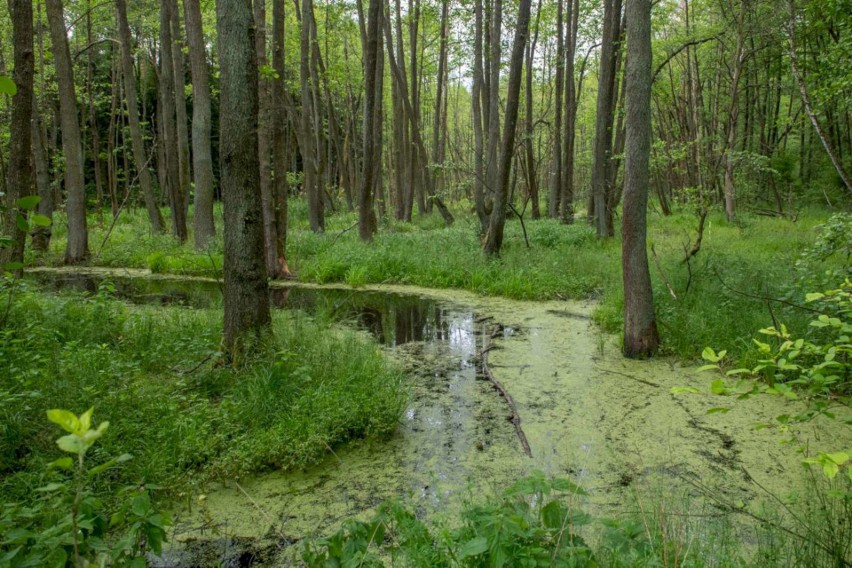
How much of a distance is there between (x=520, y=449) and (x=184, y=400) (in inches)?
93.5

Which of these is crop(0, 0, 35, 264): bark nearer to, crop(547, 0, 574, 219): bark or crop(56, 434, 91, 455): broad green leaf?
crop(56, 434, 91, 455): broad green leaf

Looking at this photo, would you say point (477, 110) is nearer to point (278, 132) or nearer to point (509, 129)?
point (509, 129)

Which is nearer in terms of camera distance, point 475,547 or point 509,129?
point 475,547

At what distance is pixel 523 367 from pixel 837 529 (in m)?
3.05

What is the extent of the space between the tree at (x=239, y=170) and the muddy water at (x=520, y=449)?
156 cm

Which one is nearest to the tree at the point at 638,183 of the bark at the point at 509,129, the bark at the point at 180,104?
the bark at the point at 509,129

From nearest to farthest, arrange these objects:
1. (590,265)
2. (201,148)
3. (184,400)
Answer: (184,400) < (590,265) < (201,148)

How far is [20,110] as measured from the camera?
5527 millimetres

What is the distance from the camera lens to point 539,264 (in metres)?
9.35

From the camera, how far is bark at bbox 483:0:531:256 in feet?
30.5

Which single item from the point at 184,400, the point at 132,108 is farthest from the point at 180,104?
the point at 184,400

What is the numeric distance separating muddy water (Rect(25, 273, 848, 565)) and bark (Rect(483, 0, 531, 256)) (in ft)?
14.2

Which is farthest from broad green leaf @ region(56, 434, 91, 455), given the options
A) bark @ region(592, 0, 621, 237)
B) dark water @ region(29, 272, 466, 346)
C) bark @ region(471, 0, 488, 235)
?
bark @ region(592, 0, 621, 237)

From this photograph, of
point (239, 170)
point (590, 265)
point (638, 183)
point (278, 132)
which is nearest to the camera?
point (239, 170)
